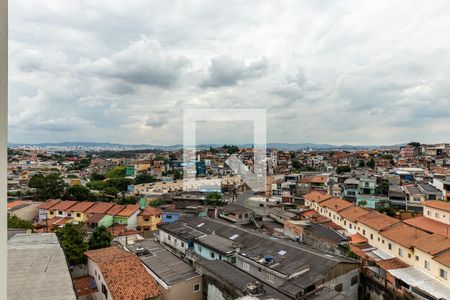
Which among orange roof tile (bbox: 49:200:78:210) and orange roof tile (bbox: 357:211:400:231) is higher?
orange roof tile (bbox: 357:211:400:231)

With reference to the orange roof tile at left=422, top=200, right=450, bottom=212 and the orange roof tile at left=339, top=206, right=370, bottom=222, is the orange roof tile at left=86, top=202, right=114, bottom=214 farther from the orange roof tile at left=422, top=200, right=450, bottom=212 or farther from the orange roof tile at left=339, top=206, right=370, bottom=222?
the orange roof tile at left=422, top=200, right=450, bottom=212

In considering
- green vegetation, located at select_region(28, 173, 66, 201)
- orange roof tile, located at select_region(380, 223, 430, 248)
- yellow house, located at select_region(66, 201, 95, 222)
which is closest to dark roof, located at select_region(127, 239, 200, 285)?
orange roof tile, located at select_region(380, 223, 430, 248)

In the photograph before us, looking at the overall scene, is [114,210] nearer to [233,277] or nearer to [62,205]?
[62,205]

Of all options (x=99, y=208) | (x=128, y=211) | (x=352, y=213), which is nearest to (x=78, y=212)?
(x=99, y=208)

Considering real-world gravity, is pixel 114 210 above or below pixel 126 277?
below

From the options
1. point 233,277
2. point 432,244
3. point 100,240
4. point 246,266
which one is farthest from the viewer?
point 100,240

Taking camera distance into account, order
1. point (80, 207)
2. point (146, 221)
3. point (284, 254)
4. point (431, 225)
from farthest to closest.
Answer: point (80, 207)
point (146, 221)
point (431, 225)
point (284, 254)
